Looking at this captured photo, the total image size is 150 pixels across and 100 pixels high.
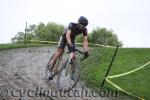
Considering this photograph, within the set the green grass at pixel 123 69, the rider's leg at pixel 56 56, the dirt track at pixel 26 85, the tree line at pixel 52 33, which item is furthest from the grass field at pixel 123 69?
the tree line at pixel 52 33

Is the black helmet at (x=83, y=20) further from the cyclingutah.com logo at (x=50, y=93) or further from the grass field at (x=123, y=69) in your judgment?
the grass field at (x=123, y=69)

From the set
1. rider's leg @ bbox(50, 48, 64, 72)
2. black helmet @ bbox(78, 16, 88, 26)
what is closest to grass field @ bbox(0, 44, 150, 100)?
rider's leg @ bbox(50, 48, 64, 72)

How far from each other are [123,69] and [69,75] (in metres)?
8.48

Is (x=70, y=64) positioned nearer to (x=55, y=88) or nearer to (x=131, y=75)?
(x=55, y=88)

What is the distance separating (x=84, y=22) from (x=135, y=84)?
6.39 metres

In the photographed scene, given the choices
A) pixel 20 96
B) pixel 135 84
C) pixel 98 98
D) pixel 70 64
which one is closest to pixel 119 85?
pixel 135 84

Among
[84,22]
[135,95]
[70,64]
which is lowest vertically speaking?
[135,95]

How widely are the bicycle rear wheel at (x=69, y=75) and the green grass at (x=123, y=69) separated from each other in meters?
3.25

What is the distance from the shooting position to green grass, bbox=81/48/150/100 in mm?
18569

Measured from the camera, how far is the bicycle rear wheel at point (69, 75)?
46.8 feet

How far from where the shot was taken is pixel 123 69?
2234 cm

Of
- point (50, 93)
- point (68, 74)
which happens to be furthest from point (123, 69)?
point (50, 93)

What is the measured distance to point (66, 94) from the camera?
47.5ft

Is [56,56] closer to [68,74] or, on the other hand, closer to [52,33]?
[68,74]
